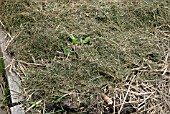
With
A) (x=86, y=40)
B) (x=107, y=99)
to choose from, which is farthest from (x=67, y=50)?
(x=107, y=99)

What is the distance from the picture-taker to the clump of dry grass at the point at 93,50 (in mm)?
2227

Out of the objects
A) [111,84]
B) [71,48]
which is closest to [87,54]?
[71,48]

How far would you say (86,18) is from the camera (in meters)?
2.82

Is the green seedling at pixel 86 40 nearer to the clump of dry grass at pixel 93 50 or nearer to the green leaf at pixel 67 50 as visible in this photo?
the clump of dry grass at pixel 93 50

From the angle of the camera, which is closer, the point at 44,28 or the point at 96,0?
the point at 44,28

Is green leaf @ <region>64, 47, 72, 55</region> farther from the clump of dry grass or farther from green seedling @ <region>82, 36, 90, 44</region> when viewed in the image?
green seedling @ <region>82, 36, 90, 44</region>

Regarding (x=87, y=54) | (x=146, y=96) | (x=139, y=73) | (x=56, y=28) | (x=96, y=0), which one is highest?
(x=96, y=0)

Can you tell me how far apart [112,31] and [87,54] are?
1.39 ft

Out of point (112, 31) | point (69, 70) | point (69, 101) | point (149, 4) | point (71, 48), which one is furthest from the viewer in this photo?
point (149, 4)

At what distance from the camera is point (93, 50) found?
2.49 metres

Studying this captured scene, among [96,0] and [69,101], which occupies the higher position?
[96,0]

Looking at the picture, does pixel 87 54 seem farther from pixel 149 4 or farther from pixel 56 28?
pixel 149 4

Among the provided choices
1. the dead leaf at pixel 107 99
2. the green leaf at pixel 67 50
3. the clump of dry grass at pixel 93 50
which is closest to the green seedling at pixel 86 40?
the clump of dry grass at pixel 93 50

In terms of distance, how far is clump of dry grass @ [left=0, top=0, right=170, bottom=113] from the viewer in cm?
223
